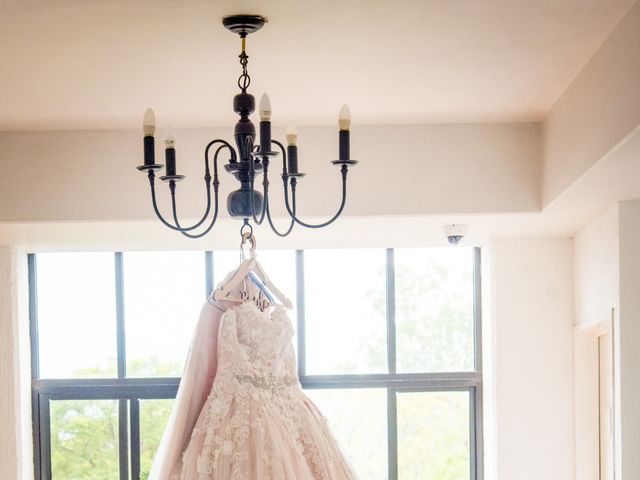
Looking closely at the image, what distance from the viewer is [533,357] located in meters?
5.06

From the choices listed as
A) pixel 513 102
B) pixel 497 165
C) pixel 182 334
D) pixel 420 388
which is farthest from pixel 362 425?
pixel 513 102

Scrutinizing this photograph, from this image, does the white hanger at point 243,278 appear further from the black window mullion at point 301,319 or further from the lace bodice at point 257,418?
the black window mullion at point 301,319

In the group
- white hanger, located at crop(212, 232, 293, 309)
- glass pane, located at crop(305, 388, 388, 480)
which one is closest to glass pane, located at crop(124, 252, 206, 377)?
glass pane, located at crop(305, 388, 388, 480)

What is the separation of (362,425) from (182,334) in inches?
44.9

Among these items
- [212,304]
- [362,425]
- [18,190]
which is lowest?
[362,425]

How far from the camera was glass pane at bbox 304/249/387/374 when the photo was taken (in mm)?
5516

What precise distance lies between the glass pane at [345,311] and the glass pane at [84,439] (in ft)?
3.88

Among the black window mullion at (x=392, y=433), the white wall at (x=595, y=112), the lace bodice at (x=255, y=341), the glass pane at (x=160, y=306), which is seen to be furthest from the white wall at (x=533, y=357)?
the lace bodice at (x=255, y=341)

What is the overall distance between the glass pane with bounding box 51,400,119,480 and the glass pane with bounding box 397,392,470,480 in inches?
63.9

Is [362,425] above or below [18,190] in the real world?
below

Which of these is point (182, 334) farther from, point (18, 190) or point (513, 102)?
point (513, 102)

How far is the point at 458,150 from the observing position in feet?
14.2

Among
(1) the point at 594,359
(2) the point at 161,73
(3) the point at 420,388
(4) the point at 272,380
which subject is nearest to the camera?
(4) the point at 272,380

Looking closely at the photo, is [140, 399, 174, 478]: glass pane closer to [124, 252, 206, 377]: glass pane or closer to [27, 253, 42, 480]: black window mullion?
[124, 252, 206, 377]: glass pane
